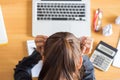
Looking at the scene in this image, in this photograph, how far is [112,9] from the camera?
128 centimetres

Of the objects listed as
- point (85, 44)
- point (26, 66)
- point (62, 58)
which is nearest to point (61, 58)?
point (62, 58)

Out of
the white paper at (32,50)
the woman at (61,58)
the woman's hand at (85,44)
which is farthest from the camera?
the white paper at (32,50)

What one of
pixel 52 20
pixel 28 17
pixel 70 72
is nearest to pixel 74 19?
pixel 52 20

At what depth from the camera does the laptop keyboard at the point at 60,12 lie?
4.09ft

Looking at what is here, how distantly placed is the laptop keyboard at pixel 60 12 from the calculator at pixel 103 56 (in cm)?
15

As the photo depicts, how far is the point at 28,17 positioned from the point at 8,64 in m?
0.24

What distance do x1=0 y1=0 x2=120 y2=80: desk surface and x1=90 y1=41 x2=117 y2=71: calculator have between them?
22mm

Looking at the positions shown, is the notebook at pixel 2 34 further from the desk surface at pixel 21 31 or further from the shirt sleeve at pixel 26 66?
the shirt sleeve at pixel 26 66

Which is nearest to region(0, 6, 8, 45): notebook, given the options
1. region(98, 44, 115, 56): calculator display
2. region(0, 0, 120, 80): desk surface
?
region(0, 0, 120, 80): desk surface

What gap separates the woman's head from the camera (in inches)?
33.8

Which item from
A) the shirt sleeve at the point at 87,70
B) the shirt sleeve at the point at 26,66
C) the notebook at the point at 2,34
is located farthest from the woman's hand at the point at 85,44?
the notebook at the point at 2,34

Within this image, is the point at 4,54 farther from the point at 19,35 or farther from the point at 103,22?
the point at 103,22

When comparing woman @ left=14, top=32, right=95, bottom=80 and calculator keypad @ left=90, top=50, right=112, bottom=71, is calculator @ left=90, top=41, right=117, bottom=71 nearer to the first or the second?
calculator keypad @ left=90, top=50, right=112, bottom=71

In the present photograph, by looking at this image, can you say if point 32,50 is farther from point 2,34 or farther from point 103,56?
point 103,56
